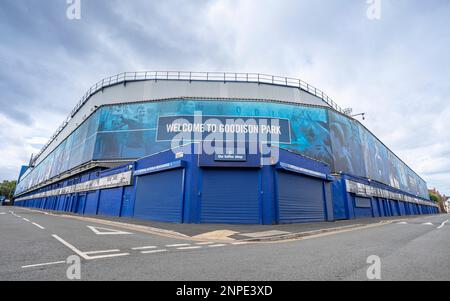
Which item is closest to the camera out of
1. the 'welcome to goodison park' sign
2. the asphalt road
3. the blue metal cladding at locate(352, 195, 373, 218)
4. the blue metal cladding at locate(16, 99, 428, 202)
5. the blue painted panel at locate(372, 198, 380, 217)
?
the asphalt road

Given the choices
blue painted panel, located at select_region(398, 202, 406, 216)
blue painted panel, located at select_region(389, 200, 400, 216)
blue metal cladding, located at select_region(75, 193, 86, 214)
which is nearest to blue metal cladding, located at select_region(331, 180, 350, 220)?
blue painted panel, located at select_region(389, 200, 400, 216)

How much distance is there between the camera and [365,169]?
133 feet

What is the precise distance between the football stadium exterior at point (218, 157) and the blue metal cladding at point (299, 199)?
0.09 meters

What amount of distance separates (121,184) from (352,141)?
1395 inches

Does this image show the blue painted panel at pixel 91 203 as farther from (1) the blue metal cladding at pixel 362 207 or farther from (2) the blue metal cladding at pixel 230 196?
(1) the blue metal cladding at pixel 362 207

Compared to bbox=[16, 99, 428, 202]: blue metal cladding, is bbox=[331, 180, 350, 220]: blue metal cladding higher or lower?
lower

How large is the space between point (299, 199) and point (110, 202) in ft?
69.9

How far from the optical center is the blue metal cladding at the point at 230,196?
17.6m

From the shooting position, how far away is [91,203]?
32750mm

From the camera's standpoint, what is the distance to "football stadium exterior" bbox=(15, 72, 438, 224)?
18.4 m

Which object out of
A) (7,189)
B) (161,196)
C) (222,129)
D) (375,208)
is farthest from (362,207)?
(7,189)

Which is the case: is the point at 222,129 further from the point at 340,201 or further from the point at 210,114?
the point at 340,201

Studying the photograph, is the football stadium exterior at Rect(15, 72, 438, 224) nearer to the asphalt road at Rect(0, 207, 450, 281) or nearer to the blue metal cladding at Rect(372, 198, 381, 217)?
the blue metal cladding at Rect(372, 198, 381, 217)

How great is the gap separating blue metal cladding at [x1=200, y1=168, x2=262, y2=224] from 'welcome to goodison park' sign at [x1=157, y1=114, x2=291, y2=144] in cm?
1298
